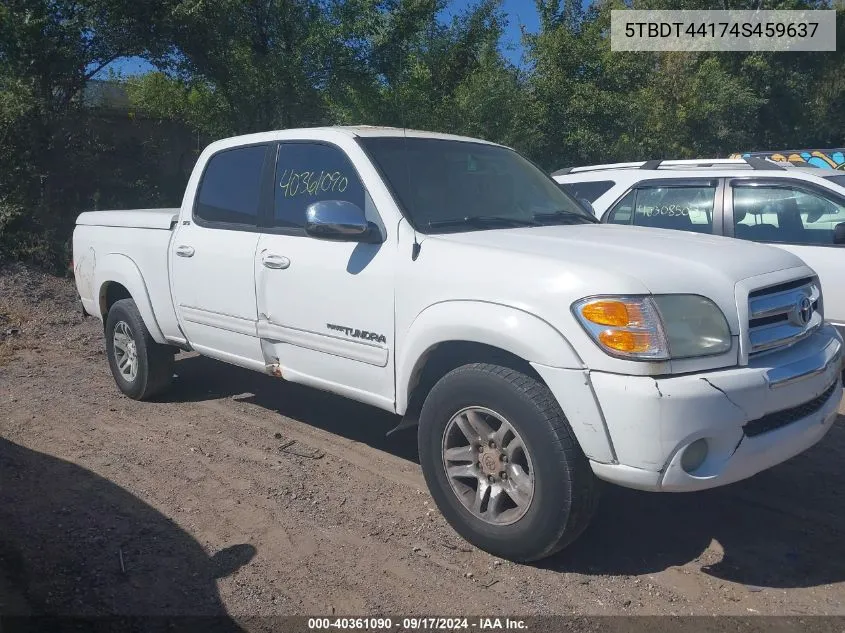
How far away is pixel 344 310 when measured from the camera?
166 inches

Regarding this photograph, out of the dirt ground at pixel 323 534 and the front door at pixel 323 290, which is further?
the front door at pixel 323 290

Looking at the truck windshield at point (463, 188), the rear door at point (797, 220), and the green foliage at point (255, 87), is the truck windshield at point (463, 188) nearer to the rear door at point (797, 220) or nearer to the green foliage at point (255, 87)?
the rear door at point (797, 220)

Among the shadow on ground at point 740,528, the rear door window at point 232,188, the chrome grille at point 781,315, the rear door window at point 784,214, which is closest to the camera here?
the chrome grille at point 781,315

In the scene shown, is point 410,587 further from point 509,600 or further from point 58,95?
point 58,95

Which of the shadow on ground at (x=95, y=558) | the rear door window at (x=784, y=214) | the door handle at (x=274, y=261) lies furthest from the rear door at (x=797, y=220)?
the shadow on ground at (x=95, y=558)

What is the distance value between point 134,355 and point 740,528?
4.51 meters

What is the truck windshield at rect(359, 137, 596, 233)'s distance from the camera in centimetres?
421

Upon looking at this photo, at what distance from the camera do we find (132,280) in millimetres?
5914

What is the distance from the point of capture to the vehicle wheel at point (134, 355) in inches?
236

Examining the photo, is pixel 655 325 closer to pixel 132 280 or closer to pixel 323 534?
pixel 323 534

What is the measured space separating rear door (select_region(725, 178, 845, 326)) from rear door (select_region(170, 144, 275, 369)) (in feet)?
12.6

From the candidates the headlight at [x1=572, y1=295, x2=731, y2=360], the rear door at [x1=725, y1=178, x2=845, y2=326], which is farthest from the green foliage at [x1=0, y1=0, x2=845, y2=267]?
the headlight at [x1=572, y1=295, x2=731, y2=360]

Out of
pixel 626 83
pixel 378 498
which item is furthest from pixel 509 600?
pixel 626 83

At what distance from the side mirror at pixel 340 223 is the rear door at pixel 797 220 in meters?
3.64
